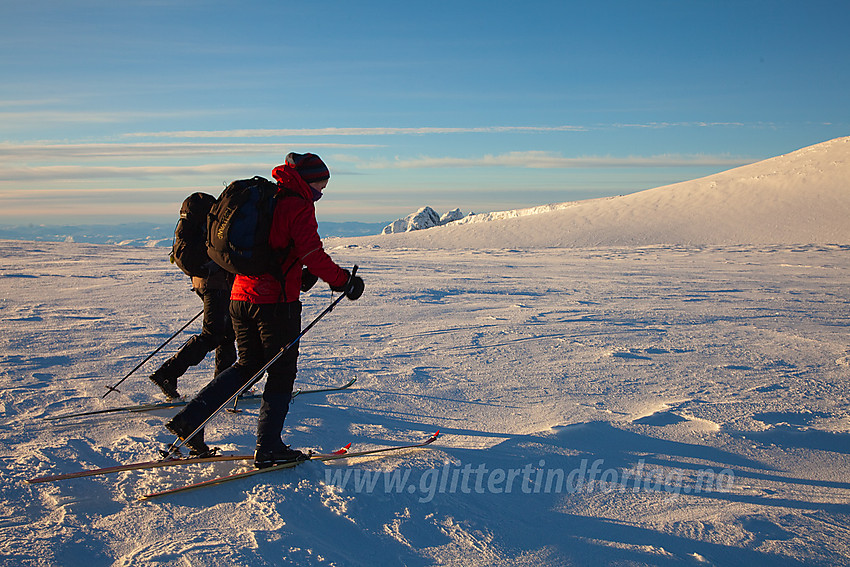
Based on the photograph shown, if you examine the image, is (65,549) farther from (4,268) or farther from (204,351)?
(4,268)

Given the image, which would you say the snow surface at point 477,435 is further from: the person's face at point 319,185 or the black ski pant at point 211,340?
the person's face at point 319,185

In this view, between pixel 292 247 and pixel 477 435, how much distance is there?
1.74 m

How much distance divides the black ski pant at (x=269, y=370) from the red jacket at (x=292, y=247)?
0.21ft

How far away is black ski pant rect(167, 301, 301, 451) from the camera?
283cm

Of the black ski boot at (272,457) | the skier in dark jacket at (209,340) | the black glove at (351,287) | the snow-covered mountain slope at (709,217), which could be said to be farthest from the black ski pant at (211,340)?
the snow-covered mountain slope at (709,217)

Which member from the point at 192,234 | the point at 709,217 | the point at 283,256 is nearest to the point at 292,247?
the point at 283,256

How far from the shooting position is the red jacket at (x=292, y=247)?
2.67 m

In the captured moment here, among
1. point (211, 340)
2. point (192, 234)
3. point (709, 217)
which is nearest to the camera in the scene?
point (192, 234)

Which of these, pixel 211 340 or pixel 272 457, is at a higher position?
pixel 211 340

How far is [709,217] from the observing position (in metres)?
25.5

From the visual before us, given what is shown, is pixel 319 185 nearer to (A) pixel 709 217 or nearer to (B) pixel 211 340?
(B) pixel 211 340

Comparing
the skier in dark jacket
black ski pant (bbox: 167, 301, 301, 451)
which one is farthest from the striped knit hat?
the skier in dark jacket

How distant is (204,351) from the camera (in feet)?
13.0

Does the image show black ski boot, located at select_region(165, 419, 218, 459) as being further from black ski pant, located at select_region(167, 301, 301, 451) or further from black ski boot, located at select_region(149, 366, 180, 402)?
black ski boot, located at select_region(149, 366, 180, 402)
